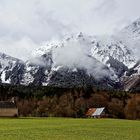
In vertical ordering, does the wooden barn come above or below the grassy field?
above

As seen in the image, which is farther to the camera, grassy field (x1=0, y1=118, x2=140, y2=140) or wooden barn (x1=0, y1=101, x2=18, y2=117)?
wooden barn (x1=0, y1=101, x2=18, y2=117)

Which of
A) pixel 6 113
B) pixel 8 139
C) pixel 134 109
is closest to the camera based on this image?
pixel 8 139

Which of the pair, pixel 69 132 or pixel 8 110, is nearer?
pixel 69 132

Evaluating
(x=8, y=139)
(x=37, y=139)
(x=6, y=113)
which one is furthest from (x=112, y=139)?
(x=6, y=113)

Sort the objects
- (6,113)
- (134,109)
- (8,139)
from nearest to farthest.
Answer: (8,139) < (6,113) < (134,109)

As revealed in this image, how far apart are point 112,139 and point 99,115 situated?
6135 inches

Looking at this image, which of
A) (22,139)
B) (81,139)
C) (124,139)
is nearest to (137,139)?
(124,139)

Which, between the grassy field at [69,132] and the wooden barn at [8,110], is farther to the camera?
the wooden barn at [8,110]

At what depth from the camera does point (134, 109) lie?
197625 millimetres

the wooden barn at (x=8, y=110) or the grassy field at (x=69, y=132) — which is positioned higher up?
the wooden barn at (x=8, y=110)

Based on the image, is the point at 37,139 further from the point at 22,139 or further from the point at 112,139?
the point at 112,139

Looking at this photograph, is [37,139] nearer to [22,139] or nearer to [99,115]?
[22,139]

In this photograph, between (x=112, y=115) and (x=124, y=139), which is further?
(x=112, y=115)

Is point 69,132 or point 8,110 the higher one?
point 8,110
